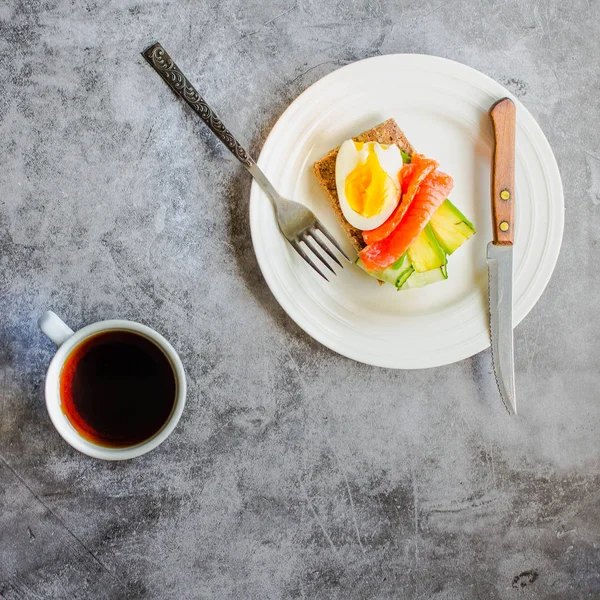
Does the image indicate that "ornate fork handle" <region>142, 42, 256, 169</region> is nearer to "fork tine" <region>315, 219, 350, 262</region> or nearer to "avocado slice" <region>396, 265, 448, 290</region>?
"fork tine" <region>315, 219, 350, 262</region>

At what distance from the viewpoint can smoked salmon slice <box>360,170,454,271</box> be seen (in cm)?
103

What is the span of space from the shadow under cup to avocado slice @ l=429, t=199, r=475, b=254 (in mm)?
528

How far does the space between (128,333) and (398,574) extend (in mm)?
717

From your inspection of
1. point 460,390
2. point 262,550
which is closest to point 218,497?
point 262,550

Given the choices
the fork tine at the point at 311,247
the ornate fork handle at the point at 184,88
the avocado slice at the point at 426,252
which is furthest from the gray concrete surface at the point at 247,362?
the avocado slice at the point at 426,252

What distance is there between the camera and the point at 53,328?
0.96 metres

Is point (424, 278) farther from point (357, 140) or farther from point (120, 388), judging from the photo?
point (120, 388)

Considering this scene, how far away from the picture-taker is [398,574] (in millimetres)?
1190

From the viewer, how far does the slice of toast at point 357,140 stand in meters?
1.08

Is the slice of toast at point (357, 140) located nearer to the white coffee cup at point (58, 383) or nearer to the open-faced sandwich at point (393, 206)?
the open-faced sandwich at point (393, 206)

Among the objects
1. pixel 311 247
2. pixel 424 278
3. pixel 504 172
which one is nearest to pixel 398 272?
pixel 424 278

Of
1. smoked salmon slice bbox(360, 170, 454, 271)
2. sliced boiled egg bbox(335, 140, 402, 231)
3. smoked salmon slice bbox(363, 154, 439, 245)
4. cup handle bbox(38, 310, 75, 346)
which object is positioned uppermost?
cup handle bbox(38, 310, 75, 346)

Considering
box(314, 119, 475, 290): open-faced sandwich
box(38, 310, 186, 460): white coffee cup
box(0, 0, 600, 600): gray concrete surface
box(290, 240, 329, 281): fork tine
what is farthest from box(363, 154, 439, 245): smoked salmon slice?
box(38, 310, 186, 460): white coffee cup

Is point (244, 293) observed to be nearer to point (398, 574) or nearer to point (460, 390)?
point (460, 390)
